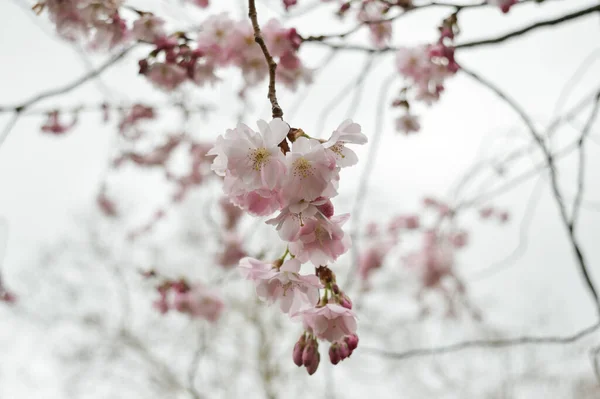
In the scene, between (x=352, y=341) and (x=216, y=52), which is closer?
(x=352, y=341)

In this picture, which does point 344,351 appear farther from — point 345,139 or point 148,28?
point 148,28

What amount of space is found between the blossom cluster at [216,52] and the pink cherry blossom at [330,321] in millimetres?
610

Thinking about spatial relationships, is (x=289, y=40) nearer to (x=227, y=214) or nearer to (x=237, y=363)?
(x=227, y=214)

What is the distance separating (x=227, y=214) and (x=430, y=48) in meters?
2.37

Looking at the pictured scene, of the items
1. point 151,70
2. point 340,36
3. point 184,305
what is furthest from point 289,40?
point 184,305

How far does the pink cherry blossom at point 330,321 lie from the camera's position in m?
0.43

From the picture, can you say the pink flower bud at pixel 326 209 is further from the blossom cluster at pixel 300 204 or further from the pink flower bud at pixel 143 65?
the pink flower bud at pixel 143 65

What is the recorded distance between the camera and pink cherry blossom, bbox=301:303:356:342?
43 centimetres

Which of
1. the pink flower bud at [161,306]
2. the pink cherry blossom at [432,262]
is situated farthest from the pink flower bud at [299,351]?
the pink cherry blossom at [432,262]

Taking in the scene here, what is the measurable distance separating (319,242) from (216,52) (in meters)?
0.66

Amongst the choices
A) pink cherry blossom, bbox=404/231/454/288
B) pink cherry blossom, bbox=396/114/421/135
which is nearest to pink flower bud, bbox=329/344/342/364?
pink cherry blossom, bbox=396/114/421/135

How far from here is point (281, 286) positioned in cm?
48

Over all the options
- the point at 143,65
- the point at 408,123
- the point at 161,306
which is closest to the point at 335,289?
the point at 143,65

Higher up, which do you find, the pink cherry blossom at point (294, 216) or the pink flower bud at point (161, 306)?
the pink flower bud at point (161, 306)
